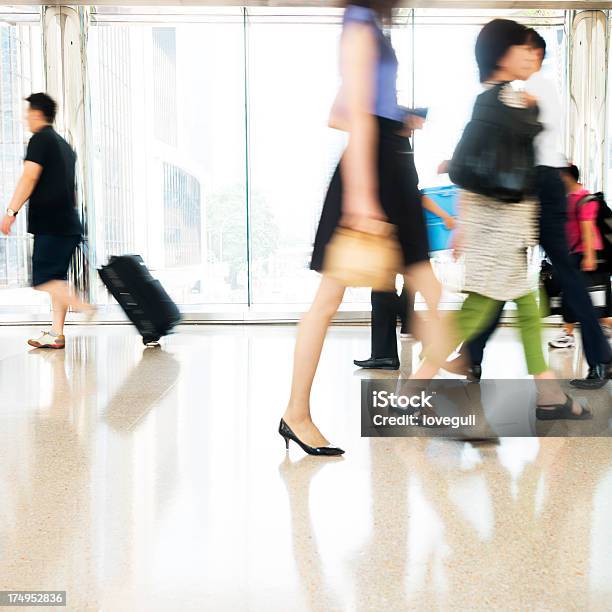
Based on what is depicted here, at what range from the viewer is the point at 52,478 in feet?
7.64

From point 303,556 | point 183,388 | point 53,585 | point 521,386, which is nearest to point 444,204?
point 521,386

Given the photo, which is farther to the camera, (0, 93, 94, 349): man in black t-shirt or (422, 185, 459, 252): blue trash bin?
(0, 93, 94, 349): man in black t-shirt

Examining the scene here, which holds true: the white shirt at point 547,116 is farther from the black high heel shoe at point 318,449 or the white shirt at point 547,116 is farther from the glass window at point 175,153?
the glass window at point 175,153

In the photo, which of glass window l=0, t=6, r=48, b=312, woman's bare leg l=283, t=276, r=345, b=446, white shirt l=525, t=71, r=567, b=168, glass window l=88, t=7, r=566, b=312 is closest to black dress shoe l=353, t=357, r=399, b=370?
white shirt l=525, t=71, r=567, b=168

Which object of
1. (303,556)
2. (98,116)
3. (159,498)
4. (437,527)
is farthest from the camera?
(98,116)

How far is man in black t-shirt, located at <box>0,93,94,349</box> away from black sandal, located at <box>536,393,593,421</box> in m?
3.28

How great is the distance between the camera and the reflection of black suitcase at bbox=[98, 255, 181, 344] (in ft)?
18.1

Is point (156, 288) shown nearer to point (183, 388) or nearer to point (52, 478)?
point (183, 388)

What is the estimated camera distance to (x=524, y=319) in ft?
9.20

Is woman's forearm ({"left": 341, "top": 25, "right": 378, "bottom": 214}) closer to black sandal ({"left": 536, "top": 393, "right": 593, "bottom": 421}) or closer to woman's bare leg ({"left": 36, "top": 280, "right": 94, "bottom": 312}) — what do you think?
black sandal ({"left": 536, "top": 393, "right": 593, "bottom": 421})

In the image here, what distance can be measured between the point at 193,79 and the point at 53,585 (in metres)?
6.94

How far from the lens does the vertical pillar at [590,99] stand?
7.27 metres

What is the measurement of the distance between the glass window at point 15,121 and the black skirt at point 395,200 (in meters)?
5.89

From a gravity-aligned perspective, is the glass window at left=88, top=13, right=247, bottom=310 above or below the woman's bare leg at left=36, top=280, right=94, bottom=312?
above
